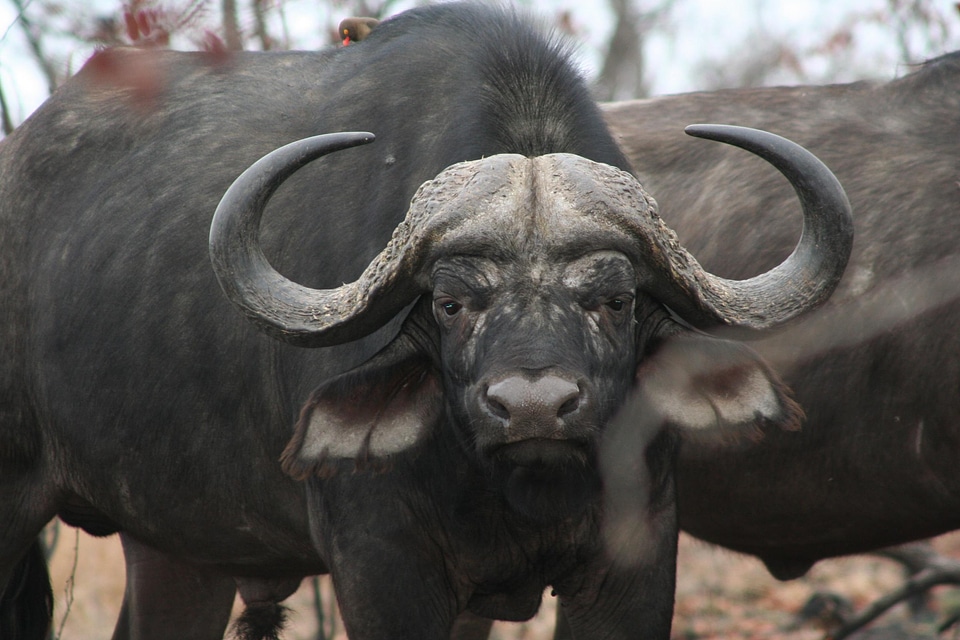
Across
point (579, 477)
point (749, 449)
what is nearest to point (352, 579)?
point (579, 477)

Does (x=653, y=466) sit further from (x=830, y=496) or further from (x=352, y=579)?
(x=830, y=496)

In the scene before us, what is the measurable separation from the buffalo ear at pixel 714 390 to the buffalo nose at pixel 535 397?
0.71m

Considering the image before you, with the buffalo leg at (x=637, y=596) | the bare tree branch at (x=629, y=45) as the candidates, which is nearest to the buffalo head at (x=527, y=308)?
the buffalo leg at (x=637, y=596)

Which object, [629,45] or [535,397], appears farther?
[629,45]

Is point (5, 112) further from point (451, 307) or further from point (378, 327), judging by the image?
point (451, 307)

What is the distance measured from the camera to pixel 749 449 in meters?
5.04

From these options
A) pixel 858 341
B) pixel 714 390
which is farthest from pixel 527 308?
pixel 858 341

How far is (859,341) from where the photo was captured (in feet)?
16.0

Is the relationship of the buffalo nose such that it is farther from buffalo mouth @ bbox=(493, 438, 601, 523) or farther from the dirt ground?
the dirt ground

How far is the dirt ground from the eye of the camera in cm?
739

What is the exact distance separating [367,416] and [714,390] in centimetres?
103

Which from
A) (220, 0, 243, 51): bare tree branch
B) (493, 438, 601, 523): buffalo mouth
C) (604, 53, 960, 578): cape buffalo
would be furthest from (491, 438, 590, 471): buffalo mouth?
(220, 0, 243, 51): bare tree branch

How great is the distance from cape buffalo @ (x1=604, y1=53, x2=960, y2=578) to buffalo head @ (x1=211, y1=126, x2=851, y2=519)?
144 centimetres

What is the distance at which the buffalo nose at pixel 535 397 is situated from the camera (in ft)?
9.78
